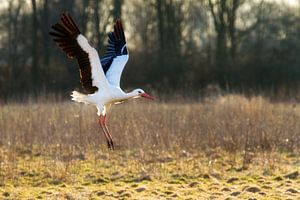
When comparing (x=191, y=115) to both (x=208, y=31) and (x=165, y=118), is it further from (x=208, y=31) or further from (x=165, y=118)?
(x=208, y=31)

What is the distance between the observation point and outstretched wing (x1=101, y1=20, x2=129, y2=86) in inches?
249

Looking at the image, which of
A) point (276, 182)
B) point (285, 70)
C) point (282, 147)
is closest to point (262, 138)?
point (282, 147)

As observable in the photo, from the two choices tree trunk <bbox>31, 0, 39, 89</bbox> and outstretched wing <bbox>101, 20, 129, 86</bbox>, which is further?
tree trunk <bbox>31, 0, 39, 89</bbox>

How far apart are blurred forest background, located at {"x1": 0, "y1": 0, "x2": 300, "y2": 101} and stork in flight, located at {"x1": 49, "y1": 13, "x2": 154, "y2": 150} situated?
1299cm

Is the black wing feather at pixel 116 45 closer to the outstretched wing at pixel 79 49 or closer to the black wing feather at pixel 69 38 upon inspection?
the outstretched wing at pixel 79 49

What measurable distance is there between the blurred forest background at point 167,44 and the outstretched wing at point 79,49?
13.9 meters

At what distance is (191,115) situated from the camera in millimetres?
11039

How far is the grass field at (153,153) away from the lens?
710cm

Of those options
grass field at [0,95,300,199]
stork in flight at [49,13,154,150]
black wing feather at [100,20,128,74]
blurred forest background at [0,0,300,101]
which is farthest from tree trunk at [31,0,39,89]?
stork in flight at [49,13,154,150]

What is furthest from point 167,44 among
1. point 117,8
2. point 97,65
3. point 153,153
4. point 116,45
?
point 97,65

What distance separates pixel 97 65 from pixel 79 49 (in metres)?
0.27

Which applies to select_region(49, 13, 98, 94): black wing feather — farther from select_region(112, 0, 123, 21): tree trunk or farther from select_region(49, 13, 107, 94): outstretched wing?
select_region(112, 0, 123, 21): tree trunk

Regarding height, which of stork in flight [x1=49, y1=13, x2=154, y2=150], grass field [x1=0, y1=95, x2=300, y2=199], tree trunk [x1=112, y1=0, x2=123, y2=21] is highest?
tree trunk [x1=112, y1=0, x2=123, y2=21]

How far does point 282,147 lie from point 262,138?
54 cm
